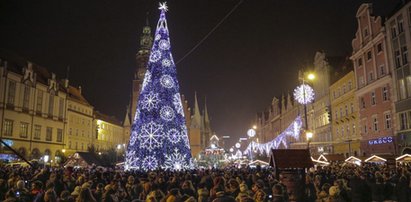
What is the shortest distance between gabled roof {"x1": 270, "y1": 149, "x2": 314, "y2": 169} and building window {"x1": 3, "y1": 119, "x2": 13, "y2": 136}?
42256 mm

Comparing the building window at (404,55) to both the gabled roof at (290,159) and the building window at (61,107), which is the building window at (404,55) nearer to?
the gabled roof at (290,159)

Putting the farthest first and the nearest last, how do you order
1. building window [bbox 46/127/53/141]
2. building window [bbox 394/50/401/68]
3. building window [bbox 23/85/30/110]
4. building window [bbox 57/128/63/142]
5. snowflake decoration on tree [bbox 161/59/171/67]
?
building window [bbox 57/128/63/142]
building window [bbox 46/127/53/141]
building window [bbox 23/85/30/110]
building window [bbox 394/50/401/68]
snowflake decoration on tree [bbox 161/59/171/67]

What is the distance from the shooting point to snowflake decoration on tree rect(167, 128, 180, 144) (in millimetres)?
28831

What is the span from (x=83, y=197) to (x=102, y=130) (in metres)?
86.1

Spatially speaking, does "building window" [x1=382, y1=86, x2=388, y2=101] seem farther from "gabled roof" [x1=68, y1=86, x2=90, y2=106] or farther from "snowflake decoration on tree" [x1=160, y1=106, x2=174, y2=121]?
"gabled roof" [x1=68, y1=86, x2=90, y2=106]

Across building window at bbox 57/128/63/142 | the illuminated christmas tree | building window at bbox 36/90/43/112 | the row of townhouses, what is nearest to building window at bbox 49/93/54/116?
building window at bbox 36/90/43/112

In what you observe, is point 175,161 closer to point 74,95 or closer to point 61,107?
point 61,107

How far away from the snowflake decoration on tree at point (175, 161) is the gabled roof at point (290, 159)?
515 inches

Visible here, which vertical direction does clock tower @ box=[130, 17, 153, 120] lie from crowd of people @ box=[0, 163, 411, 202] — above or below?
above

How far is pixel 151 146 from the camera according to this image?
93.2ft

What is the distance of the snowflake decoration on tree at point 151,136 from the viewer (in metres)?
28.4

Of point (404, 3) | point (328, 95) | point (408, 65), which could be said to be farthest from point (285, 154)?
point (328, 95)

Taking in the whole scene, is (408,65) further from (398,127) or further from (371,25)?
(371,25)

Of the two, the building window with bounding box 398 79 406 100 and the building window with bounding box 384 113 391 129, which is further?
the building window with bounding box 384 113 391 129
